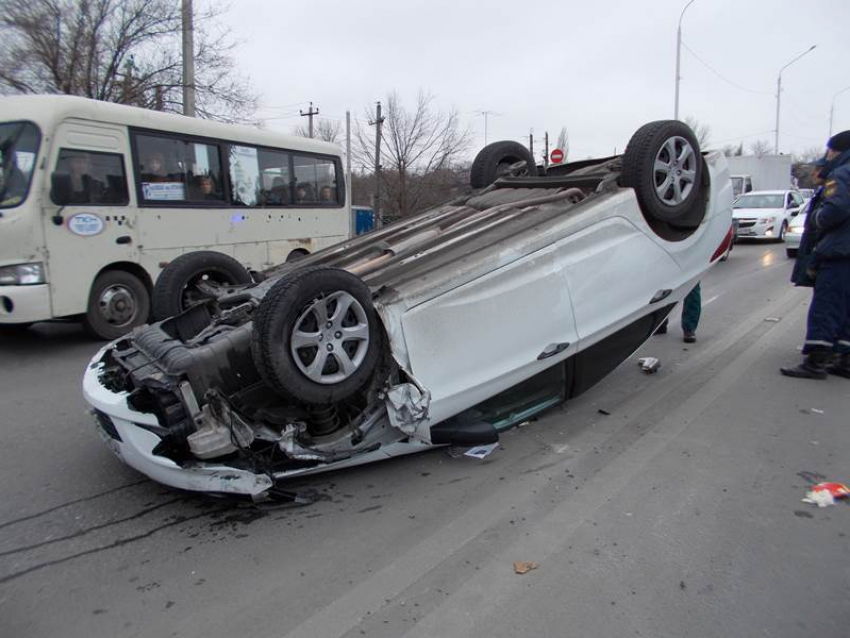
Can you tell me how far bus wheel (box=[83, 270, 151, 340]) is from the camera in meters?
7.13

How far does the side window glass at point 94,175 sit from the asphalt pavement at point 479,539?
347 cm

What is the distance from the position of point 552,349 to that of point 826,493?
1631 millimetres

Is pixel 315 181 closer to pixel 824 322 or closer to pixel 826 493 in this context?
pixel 824 322

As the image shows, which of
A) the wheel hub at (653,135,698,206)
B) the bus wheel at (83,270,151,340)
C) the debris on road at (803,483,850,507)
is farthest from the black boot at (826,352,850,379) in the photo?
the bus wheel at (83,270,151,340)

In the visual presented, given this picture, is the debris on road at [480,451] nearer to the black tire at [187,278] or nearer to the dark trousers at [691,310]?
the black tire at [187,278]

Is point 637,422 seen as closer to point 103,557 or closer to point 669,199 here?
point 669,199

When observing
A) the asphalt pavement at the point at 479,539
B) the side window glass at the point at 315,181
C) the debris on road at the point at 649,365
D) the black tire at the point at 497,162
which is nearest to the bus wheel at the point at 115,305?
the asphalt pavement at the point at 479,539

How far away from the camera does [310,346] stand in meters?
3.03

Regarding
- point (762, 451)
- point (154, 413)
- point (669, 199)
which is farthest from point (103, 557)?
point (669, 199)

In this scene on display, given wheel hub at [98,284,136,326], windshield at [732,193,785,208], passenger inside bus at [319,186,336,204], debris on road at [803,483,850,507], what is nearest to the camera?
debris on road at [803,483,850,507]

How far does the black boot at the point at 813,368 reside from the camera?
17.2 ft

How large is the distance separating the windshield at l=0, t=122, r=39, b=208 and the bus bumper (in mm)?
968

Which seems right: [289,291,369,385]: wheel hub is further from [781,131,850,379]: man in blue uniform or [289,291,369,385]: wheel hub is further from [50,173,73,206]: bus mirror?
[50,173,73,206]: bus mirror

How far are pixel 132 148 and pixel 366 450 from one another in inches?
242
